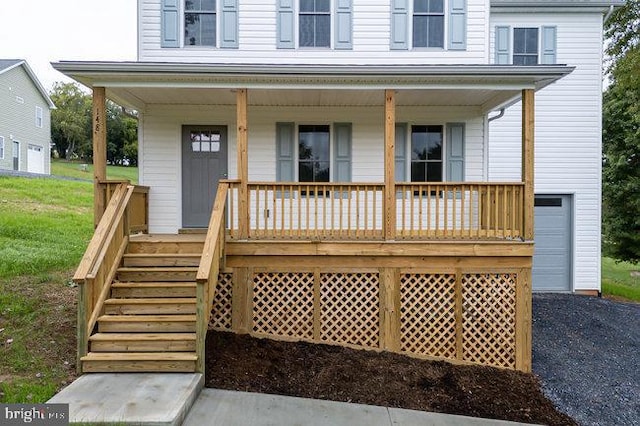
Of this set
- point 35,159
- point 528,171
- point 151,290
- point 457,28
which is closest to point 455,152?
point 528,171

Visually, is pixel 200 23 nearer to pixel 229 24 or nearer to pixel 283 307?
pixel 229 24

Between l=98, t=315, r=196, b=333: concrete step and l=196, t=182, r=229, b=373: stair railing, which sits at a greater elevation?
l=196, t=182, r=229, b=373: stair railing

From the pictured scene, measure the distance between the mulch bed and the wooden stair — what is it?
1.85 feet

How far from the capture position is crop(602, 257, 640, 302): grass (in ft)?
39.2

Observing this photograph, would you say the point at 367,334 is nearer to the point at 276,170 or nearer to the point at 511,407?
the point at 511,407

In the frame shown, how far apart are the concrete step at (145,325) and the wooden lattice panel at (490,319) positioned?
394 centimetres

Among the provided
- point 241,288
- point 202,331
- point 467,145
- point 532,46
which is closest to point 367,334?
point 241,288

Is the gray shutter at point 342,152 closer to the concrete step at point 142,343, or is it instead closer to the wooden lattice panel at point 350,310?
the wooden lattice panel at point 350,310

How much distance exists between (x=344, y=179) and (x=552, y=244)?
5.76 metres

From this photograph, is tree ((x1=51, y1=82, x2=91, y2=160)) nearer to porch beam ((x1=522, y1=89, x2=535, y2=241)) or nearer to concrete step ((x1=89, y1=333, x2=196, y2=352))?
concrete step ((x1=89, y1=333, x2=196, y2=352))

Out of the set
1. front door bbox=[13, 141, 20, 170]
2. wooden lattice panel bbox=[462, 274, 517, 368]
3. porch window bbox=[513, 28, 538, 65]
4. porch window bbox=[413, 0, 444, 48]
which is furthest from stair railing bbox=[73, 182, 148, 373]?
front door bbox=[13, 141, 20, 170]

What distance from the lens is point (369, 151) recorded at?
844cm

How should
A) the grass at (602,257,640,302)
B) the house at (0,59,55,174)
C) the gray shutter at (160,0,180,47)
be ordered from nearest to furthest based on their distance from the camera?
the gray shutter at (160,0,180,47) → the grass at (602,257,640,302) → the house at (0,59,55,174)

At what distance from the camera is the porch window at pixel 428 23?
8.54 metres
